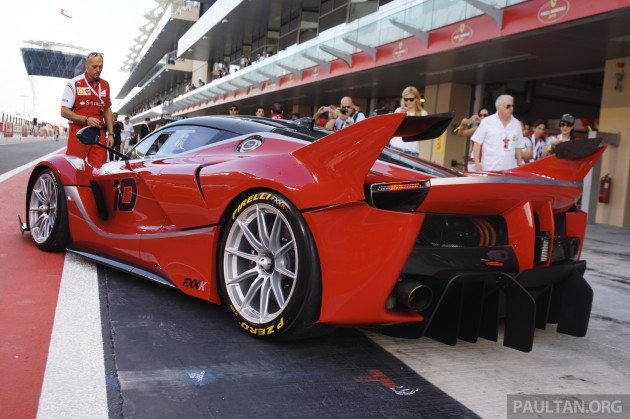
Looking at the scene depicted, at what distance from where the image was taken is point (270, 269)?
2.82 meters

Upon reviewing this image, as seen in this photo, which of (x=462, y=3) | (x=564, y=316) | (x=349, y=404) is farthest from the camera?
(x=462, y=3)

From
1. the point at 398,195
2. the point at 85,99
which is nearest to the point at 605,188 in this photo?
the point at 85,99

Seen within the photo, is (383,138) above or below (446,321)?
above

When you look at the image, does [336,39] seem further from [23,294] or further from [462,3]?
[23,294]

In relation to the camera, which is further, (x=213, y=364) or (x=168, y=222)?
(x=168, y=222)

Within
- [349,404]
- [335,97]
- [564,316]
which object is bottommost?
[349,404]

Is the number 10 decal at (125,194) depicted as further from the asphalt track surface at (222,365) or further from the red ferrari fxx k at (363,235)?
the asphalt track surface at (222,365)

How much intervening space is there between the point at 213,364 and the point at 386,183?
107 centimetres

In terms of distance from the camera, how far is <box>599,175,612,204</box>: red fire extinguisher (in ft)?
42.1

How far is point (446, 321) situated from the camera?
2561mm

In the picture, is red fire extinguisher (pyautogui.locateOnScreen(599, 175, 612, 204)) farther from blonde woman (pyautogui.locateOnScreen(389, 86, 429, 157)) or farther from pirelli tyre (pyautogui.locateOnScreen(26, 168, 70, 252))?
pirelli tyre (pyautogui.locateOnScreen(26, 168, 70, 252))

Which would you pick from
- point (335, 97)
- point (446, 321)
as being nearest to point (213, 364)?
point (446, 321)

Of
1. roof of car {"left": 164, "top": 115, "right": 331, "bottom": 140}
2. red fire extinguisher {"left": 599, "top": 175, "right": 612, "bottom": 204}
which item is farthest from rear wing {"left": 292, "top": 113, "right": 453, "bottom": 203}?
red fire extinguisher {"left": 599, "top": 175, "right": 612, "bottom": 204}

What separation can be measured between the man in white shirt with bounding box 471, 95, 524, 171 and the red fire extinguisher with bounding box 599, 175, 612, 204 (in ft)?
26.6
